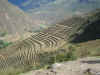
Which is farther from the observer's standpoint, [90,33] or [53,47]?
[90,33]

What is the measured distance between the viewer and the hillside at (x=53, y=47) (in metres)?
13.2

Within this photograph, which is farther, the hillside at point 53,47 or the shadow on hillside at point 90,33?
the shadow on hillside at point 90,33

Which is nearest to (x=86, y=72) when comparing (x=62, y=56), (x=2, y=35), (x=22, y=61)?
(x=62, y=56)

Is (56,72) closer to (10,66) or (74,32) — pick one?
(10,66)

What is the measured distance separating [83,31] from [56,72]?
1506 centimetres

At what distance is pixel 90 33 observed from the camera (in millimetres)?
22594

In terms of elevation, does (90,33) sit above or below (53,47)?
above

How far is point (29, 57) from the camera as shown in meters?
14.4

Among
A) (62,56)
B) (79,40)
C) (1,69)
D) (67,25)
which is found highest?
(67,25)

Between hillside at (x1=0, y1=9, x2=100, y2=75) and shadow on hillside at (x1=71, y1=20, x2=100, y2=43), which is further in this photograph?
shadow on hillside at (x1=71, y1=20, x2=100, y2=43)

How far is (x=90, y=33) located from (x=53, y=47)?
7353mm

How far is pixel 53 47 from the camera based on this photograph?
1725 centimetres

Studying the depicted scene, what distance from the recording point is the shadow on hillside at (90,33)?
2140cm

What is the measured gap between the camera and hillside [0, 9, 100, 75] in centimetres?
1316
